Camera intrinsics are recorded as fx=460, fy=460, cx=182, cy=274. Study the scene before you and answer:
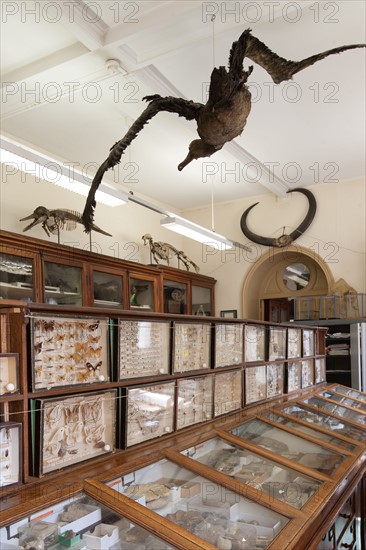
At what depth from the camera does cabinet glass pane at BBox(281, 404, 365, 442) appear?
326 cm

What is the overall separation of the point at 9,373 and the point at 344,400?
3.73 m

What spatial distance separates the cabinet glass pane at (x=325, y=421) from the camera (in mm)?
3262

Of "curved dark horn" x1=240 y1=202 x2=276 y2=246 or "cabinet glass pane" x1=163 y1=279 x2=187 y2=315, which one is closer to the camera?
"cabinet glass pane" x1=163 y1=279 x2=187 y2=315

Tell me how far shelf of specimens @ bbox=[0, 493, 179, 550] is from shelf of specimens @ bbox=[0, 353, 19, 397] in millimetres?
428

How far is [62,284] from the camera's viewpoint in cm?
530

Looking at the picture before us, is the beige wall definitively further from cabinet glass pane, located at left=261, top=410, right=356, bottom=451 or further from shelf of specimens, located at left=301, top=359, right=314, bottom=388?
cabinet glass pane, located at left=261, top=410, right=356, bottom=451

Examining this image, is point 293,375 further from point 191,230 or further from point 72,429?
point 72,429

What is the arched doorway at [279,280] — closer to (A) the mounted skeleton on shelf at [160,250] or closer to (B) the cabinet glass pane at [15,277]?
(A) the mounted skeleton on shelf at [160,250]

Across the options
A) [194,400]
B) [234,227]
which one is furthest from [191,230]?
[194,400]

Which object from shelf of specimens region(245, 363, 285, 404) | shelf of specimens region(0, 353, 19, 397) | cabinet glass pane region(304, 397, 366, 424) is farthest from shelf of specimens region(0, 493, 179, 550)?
cabinet glass pane region(304, 397, 366, 424)

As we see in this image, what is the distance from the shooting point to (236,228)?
8250mm

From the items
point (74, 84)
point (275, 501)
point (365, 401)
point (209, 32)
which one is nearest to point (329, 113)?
point (209, 32)

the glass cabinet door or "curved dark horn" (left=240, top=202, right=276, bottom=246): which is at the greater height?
"curved dark horn" (left=240, top=202, right=276, bottom=246)

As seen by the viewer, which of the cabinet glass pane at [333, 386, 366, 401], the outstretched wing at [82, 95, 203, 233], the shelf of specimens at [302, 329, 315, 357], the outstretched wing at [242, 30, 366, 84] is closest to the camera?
the outstretched wing at [242, 30, 366, 84]
